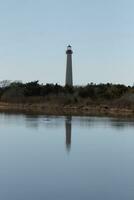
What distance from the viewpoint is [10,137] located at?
752 inches

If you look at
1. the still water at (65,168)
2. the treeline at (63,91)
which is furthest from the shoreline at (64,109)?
the still water at (65,168)

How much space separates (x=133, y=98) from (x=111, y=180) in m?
39.5

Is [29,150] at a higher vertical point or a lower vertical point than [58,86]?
lower

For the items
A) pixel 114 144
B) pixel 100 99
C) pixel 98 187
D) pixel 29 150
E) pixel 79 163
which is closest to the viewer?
pixel 98 187

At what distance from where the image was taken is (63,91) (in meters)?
56.6

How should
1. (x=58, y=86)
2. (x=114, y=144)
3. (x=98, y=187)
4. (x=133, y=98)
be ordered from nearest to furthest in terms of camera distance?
(x=98, y=187), (x=114, y=144), (x=133, y=98), (x=58, y=86)

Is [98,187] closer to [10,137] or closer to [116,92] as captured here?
[10,137]

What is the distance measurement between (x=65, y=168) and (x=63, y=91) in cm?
4470

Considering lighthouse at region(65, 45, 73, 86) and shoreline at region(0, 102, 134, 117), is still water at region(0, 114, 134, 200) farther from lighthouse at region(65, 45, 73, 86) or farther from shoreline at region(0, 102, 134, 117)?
lighthouse at region(65, 45, 73, 86)

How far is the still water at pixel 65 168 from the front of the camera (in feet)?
30.6

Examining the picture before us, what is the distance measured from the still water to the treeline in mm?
34923

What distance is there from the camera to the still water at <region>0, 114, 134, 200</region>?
9336 millimetres

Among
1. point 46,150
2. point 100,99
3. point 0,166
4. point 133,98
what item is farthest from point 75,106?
point 0,166

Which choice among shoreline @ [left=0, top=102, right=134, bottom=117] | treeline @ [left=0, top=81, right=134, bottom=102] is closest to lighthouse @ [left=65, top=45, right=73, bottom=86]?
treeline @ [left=0, top=81, right=134, bottom=102]
